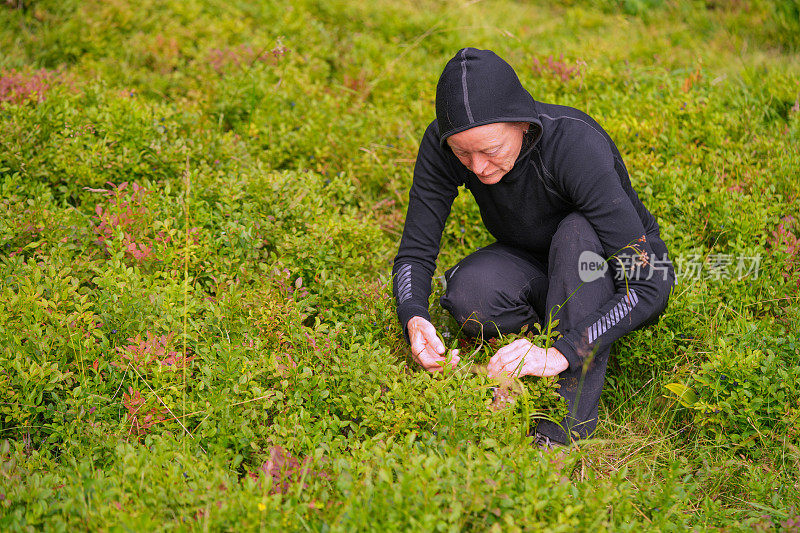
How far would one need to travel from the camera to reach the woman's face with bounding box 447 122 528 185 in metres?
2.83

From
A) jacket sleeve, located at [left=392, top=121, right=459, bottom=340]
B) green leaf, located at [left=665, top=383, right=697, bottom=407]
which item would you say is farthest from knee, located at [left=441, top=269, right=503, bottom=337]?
green leaf, located at [left=665, top=383, right=697, bottom=407]

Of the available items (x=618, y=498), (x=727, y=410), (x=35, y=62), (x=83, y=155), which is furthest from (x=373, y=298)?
(x=35, y=62)

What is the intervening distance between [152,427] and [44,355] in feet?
2.03

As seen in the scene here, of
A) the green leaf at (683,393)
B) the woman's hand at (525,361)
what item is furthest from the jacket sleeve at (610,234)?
the green leaf at (683,393)

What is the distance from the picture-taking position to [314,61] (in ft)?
19.1

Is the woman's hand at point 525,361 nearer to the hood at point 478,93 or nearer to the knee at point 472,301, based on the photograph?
the knee at point 472,301

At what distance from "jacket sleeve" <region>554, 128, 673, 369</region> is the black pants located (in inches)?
2.5

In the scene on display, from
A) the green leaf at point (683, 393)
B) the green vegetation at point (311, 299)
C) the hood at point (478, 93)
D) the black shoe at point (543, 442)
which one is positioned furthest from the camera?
the green leaf at point (683, 393)

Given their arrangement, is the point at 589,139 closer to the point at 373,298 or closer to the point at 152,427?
the point at 373,298

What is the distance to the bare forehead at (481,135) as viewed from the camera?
281 centimetres

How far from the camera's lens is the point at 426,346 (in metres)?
3.00

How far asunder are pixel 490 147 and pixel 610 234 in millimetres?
711

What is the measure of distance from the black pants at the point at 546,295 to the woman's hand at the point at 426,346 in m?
0.38

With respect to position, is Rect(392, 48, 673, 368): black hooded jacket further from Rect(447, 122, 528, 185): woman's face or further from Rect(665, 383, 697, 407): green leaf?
Rect(665, 383, 697, 407): green leaf
